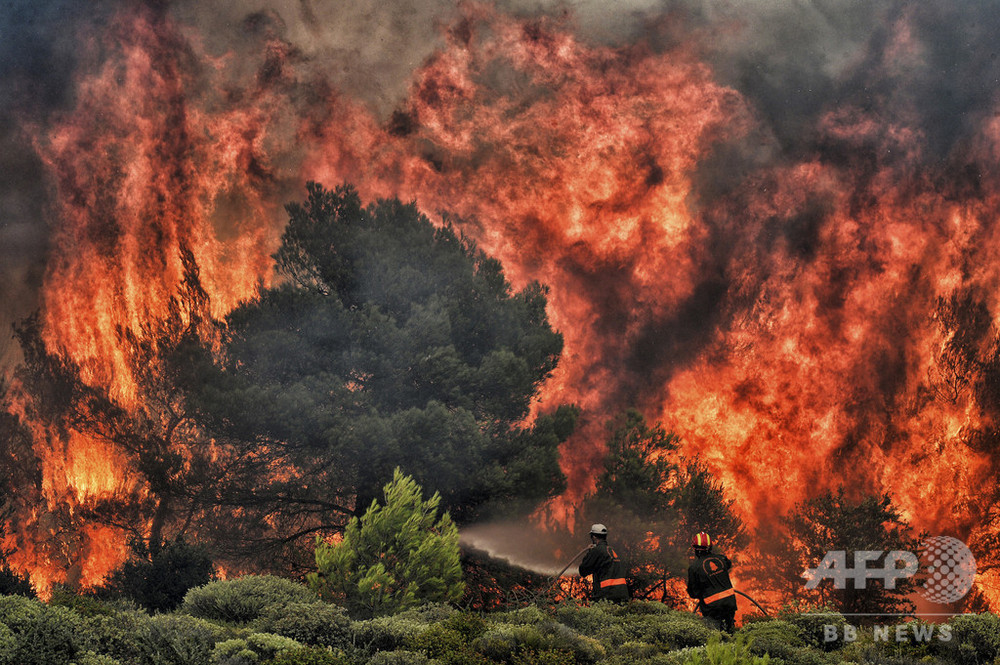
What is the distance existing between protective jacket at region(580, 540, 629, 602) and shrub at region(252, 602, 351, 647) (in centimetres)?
423

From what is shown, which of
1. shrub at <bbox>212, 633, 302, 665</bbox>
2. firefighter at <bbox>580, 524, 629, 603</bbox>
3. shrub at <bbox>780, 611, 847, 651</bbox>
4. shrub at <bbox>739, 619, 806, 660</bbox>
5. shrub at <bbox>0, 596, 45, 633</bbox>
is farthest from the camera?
firefighter at <bbox>580, 524, 629, 603</bbox>

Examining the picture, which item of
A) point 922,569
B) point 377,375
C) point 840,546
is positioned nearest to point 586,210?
point 377,375

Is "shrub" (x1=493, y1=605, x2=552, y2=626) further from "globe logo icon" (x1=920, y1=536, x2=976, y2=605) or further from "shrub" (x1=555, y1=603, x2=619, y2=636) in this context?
"globe logo icon" (x1=920, y1=536, x2=976, y2=605)

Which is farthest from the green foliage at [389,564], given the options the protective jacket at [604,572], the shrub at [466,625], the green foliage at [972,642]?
the green foliage at [972,642]

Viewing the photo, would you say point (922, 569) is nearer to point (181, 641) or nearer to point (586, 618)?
point (586, 618)

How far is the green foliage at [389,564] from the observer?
11.9 m

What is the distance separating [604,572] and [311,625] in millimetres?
5005

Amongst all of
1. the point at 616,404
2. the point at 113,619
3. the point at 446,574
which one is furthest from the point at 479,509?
the point at 113,619

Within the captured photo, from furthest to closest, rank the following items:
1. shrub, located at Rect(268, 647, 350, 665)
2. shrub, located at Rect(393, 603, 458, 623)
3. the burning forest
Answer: the burning forest < shrub, located at Rect(393, 603, 458, 623) < shrub, located at Rect(268, 647, 350, 665)

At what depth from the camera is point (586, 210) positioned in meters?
27.6

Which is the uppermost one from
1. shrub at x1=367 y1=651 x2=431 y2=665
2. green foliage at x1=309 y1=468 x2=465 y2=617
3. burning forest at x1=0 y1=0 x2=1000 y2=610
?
burning forest at x1=0 y1=0 x2=1000 y2=610

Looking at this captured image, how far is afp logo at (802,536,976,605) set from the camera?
19.7 m

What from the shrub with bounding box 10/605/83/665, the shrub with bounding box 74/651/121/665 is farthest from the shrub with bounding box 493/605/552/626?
the shrub with bounding box 10/605/83/665

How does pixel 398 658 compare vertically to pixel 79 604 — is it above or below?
below
